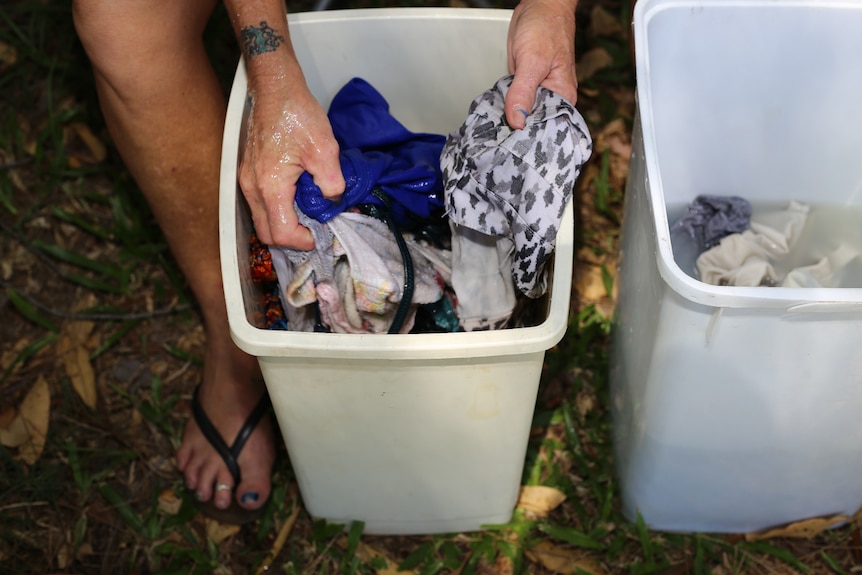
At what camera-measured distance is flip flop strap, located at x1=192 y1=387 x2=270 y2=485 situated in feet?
4.42

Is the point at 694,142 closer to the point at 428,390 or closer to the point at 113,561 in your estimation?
the point at 428,390

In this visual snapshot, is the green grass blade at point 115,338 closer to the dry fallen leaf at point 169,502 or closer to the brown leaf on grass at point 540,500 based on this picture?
the dry fallen leaf at point 169,502

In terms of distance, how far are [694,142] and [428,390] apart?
0.60 meters

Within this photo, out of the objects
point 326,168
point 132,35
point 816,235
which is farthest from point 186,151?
point 816,235

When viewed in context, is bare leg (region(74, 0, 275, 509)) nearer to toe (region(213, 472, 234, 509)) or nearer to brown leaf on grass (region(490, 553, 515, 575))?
toe (region(213, 472, 234, 509))

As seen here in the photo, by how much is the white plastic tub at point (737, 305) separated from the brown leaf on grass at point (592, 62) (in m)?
0.52

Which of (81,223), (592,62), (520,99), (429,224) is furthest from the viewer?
(592,62)

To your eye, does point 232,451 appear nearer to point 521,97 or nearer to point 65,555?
point 65,555

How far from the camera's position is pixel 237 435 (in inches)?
53.6

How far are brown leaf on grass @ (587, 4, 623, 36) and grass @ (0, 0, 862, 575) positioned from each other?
0.01 m

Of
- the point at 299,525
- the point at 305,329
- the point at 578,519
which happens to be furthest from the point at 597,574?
the point at 305,329

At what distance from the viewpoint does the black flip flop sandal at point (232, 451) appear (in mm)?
1337

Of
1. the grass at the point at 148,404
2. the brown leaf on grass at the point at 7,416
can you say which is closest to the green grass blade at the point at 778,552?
the grass at the point at 148,404

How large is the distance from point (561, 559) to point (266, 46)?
2.68 ft
